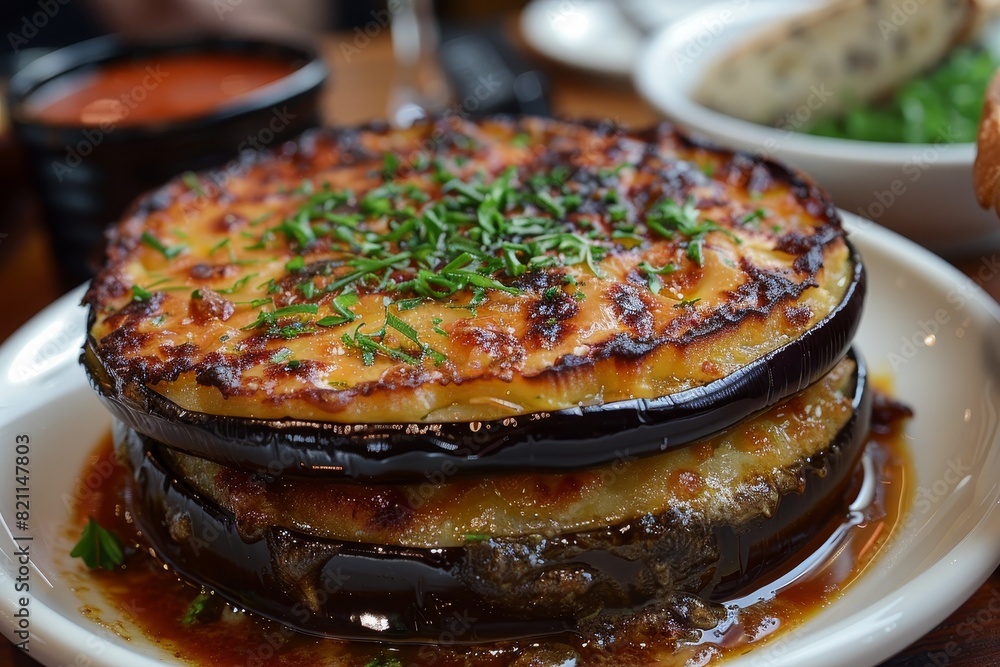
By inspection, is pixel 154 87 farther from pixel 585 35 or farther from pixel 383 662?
pixel 383 662

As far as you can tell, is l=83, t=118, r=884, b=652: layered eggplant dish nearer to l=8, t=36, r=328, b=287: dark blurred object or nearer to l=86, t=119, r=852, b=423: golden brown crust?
l=86, t=119, r=852, b=423: golden brown crust

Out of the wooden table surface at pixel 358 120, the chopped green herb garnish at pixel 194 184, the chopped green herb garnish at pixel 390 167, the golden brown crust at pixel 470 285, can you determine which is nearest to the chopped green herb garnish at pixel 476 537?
the golden brown crust at pixel 470 285

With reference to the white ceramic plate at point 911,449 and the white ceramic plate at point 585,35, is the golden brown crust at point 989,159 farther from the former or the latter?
the white ceramic plate at point 585,35

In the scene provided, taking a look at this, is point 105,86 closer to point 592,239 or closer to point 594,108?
point 594,108

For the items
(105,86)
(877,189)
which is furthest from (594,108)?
(105,86)

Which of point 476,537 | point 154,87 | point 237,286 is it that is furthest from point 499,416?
point 154,87
